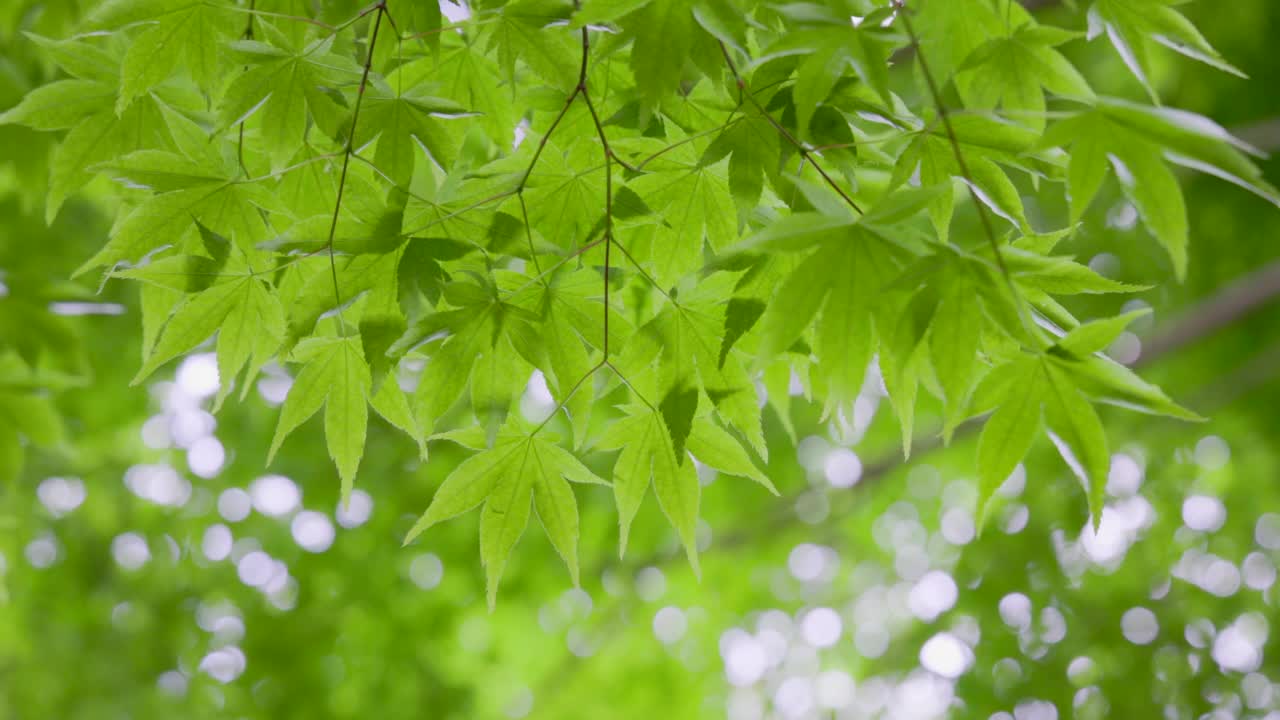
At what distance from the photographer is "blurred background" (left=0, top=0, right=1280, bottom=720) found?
432cm

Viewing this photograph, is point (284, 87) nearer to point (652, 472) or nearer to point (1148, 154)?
point (652, 472)

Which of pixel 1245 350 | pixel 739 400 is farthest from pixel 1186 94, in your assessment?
pixel 739 400

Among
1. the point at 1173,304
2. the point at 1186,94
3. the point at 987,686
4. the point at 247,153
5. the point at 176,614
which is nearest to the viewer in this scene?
the point at 247,153

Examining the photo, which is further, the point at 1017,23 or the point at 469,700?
the point at 469,700

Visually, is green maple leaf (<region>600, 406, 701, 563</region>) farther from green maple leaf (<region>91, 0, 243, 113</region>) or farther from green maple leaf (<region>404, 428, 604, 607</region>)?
green maple leaf (<region>91, 0, 243, 113</region>)

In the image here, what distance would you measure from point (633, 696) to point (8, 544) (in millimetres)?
3657

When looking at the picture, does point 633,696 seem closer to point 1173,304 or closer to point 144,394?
point 144,394

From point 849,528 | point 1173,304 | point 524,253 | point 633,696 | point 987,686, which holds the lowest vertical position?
point 633,696

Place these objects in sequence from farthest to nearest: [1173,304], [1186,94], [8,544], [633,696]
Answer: [633,696] < [1173,304] < [1186,94] < [8,544]

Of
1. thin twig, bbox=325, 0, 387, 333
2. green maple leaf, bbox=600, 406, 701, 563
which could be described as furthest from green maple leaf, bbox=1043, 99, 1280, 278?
thin twig, bbox=325, 0, 387, 333

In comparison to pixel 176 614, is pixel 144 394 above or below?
above

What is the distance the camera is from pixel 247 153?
5.31 ft

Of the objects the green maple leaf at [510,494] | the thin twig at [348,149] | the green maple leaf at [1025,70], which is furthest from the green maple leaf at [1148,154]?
the thin twig at [348,149]

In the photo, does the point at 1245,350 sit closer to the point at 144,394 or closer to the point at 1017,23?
the point at 1017,23
